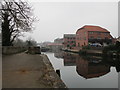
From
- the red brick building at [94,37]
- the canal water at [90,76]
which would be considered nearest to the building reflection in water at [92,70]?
the canal water at [90,76]

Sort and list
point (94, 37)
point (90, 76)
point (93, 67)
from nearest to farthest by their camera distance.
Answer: point (90, 76) → point (93, 67) → point (94, 37)

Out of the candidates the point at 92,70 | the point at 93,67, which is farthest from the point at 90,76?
the point at 93,67

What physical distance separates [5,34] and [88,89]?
524 inches

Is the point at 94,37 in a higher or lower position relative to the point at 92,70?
higher

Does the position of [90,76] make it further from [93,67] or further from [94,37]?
[94,37]

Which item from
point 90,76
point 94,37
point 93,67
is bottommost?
point 93,67

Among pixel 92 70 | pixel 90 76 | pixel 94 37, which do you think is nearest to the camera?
pixel 90 76

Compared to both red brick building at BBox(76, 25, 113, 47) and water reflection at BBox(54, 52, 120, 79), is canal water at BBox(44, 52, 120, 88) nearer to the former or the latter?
water reflection at BBox(54, 52, 120, 79)

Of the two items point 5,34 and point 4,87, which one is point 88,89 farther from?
point 5,34

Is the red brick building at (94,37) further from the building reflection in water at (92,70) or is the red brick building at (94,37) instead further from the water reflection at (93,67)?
the building reflection in water at (92,70)

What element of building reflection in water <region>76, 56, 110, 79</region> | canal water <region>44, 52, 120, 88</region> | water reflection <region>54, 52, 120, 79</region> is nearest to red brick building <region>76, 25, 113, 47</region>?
water reflection <region>54, 52, 120, 79</region>

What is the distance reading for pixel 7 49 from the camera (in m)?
13.7

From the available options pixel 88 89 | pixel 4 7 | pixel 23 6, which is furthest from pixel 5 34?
pixel 88 89

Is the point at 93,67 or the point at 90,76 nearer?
the point at 90,76
